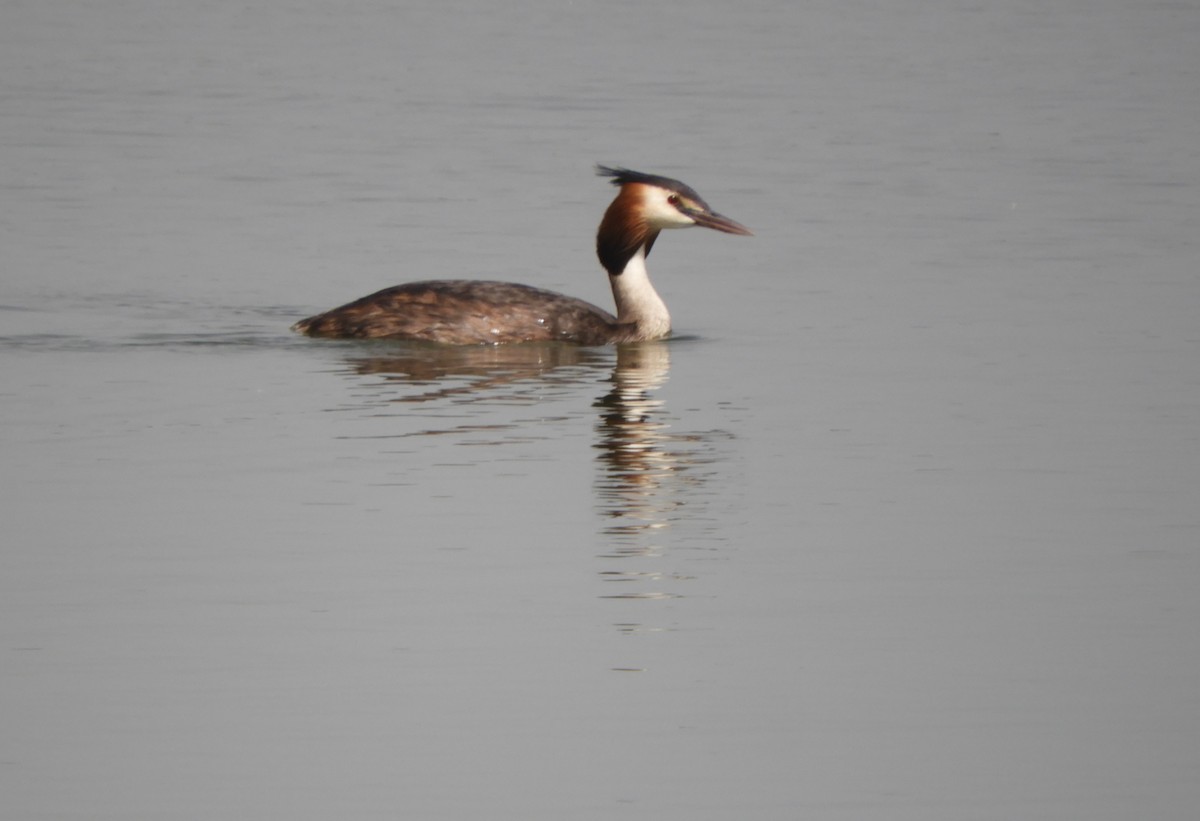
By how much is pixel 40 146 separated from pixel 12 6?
76.0 feet

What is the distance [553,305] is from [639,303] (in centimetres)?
79

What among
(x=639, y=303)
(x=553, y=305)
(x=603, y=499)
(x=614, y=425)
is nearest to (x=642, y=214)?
(x=639, y=303)

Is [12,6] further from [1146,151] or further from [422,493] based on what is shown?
[422,493]

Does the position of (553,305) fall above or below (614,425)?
above

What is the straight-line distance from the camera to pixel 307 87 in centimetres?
3819

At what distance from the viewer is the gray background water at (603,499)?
8.49 metres

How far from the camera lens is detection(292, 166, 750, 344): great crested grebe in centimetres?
1730

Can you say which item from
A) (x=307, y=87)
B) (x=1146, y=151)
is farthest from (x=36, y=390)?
(x=307, y=87)

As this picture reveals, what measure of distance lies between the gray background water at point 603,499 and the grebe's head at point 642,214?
804 mm

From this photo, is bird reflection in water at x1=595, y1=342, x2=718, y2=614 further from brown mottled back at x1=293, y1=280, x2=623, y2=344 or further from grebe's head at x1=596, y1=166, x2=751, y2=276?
grebe's head at x1=596, y1=166, x2=751, y2=276

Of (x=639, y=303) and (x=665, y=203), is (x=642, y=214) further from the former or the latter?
(x=639, y=303)

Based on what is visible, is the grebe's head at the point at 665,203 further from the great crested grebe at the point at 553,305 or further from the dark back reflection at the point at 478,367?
the dark back reflection at the point at 478,367

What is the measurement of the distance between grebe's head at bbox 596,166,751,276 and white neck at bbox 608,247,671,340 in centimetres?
8

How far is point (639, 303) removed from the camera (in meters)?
18.1
